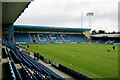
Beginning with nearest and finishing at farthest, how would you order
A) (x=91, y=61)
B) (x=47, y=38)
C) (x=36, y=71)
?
(x=36, y=71) < (x=91, y=61) < (x=47, y=38)

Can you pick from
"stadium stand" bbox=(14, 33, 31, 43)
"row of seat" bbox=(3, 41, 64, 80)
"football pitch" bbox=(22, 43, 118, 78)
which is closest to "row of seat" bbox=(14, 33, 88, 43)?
"stadium stand" bbox=(14, 33, 31, 43)

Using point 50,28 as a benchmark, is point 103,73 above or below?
below

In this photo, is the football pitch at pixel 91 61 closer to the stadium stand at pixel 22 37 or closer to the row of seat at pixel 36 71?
the row of seat at pixel 36 71

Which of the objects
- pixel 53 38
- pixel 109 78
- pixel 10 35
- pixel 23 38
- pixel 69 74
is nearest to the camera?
pixel 109 78

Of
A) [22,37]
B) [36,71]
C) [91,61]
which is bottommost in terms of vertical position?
[91,61]

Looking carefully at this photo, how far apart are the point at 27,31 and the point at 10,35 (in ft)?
49.6

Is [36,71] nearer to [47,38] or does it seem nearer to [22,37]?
[22,37]

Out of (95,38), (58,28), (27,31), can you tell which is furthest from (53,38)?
(95,38)

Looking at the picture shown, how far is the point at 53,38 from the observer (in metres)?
65.2

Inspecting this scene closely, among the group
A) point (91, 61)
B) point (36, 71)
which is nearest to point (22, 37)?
point (91, 61)

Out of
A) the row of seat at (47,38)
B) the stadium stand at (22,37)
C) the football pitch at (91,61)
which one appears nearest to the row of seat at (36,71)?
the football pitch at (91,61)

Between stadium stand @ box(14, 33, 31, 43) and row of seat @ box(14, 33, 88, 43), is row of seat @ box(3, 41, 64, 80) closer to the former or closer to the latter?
row of seat @ box(14, 33, 88, 43)

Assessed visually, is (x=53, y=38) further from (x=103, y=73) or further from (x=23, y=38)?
(x=103, y=73)

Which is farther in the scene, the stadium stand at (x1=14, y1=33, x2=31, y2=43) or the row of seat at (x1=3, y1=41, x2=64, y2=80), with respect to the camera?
the stadium stand at (x1=14, y1=33, x2=31, y2=43)
